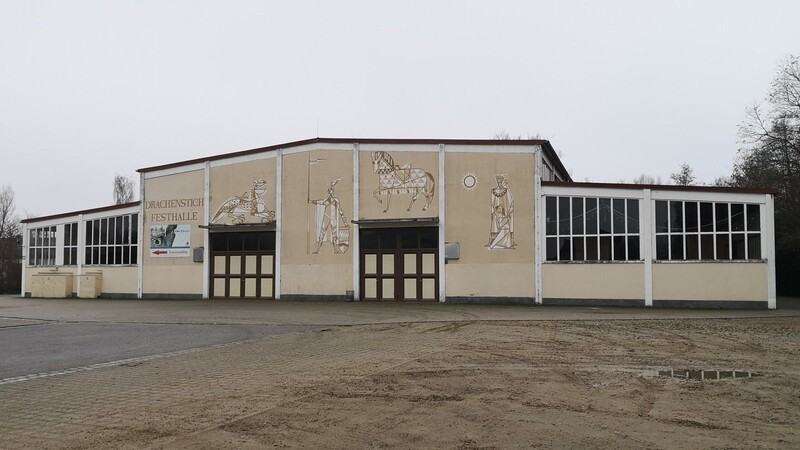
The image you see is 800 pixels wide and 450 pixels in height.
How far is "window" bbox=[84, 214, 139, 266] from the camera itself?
3338 cm

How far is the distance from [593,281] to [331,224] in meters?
11.2

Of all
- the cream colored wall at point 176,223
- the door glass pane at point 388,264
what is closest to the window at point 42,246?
the cream colored wall at point 176,223

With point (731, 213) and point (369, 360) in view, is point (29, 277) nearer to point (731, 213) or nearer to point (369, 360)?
point (369, 360)

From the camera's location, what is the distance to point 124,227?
33.8 m

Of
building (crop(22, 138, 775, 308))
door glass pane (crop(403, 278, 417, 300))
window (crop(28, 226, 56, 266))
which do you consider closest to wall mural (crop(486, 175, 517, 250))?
building (crop(22, 138, 775, 308))

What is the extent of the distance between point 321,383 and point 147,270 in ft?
87.4

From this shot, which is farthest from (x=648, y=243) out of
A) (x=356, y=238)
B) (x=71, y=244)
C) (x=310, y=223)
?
(x=71, y=244)

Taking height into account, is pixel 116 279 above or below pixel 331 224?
below

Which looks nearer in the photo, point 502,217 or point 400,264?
point 502,217

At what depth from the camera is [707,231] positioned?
77.9 ft

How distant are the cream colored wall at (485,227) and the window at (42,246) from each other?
2370cm

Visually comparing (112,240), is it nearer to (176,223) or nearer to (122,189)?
(176,223)

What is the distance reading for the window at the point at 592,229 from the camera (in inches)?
971

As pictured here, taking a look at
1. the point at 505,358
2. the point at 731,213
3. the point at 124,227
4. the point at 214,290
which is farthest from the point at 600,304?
the point at 124,227
